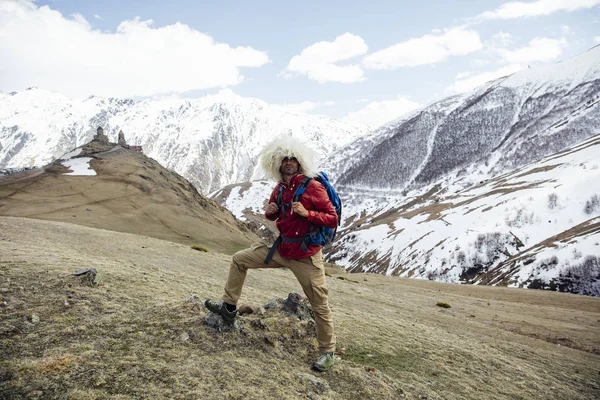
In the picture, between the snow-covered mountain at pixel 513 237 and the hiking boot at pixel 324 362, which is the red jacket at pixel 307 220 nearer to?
the hiking boot at pixel 324 362

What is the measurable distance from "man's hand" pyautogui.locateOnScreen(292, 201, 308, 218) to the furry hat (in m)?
0.83

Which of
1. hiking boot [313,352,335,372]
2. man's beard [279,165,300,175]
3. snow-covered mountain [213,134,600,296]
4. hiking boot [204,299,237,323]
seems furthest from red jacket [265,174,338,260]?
snow-covered mountain [213,134,600,296]

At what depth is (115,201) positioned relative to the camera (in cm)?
5544

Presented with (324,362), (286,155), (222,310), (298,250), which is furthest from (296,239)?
(324,362)

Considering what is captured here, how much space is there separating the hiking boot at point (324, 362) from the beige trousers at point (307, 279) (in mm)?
97

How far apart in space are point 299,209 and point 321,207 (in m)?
0.55

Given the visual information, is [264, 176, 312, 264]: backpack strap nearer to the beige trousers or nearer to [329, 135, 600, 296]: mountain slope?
the beige trousers

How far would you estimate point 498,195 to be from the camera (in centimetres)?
12506

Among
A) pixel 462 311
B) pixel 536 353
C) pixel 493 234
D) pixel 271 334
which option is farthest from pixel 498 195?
pixel 271 334

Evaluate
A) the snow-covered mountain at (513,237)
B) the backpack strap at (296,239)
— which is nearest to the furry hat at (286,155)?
the backpack strap at (296,239)

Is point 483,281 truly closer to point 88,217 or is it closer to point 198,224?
point 198,224

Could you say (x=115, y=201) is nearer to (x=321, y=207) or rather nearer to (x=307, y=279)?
(x=307, y=279)

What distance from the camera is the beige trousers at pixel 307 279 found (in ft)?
23.1

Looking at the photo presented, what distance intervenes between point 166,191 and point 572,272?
3017 inches
